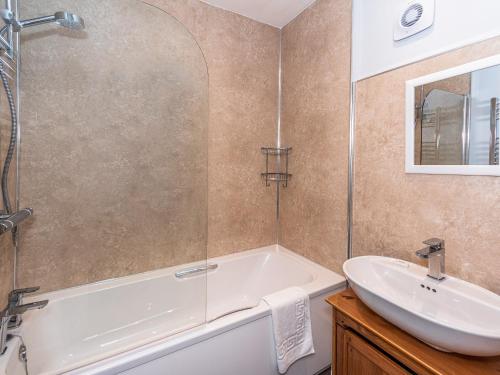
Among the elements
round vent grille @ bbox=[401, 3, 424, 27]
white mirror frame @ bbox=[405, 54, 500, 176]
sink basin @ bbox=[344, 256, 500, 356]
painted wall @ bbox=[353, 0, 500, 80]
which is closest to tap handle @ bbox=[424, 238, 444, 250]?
sink basin @ bbox=[344, 256, 500, 356]

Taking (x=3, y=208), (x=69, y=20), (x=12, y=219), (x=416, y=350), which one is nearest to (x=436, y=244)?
(x=416, y=350)

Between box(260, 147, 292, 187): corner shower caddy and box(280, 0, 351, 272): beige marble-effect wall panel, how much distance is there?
0.09 metres

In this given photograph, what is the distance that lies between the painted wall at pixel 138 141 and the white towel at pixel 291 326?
779mm

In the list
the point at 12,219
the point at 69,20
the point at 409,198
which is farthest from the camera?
the point at 69,20

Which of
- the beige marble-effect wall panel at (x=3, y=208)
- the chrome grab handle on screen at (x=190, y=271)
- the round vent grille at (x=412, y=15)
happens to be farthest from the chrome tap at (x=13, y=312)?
the round vent grille at (x=412, y=15)

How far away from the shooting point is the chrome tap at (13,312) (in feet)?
3.46

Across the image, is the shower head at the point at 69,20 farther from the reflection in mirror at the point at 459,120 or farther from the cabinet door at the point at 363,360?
the cabinet door at the point at 363,360

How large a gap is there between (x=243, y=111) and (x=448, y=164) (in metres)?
1.45

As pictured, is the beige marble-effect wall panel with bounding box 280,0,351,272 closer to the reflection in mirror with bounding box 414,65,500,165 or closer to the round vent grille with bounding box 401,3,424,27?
the round vent grille with bounding box 401,3,424,27

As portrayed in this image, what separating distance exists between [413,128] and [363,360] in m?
1.12

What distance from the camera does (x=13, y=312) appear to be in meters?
1.17

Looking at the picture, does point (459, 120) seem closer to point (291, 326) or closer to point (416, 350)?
point (416, 350)

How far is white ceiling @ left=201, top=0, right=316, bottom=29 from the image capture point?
1823mm

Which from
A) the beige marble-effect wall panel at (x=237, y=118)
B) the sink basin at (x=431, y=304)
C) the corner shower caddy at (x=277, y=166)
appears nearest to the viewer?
the sink basin at (x=431, y=304)
